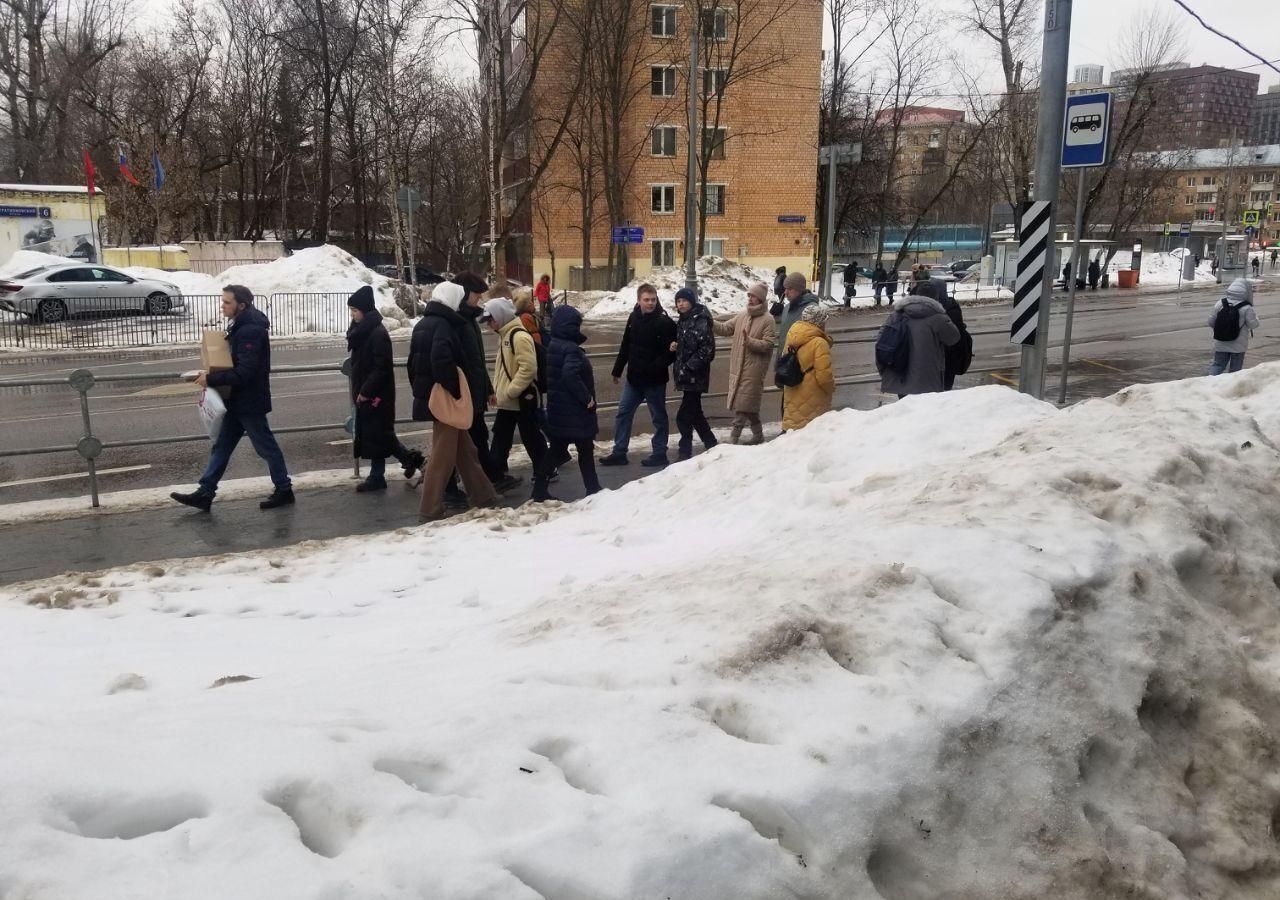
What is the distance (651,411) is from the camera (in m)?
9.79

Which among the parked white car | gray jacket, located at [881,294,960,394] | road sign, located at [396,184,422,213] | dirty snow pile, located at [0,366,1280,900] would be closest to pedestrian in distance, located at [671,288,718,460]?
gray jacket, located at [881,294,960,394]

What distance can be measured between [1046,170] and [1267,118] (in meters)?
118

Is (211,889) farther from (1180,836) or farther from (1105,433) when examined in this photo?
(1105,433)

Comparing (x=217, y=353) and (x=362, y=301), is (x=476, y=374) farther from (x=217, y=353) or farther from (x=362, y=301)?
(x=217, y=353)

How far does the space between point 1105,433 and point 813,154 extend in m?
44.1

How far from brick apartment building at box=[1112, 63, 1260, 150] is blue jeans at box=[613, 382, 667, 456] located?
33647mm

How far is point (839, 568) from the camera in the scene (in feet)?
11.3

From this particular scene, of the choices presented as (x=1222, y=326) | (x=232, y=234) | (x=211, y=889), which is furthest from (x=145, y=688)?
(x=232, y=234)

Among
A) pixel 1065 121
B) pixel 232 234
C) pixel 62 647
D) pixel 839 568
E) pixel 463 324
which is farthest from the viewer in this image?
pixel 232 234

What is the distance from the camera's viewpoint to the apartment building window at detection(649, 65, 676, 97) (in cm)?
4534

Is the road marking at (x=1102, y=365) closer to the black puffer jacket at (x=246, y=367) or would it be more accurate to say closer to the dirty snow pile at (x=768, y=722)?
the dirty snow pile at (x=768, y=722)

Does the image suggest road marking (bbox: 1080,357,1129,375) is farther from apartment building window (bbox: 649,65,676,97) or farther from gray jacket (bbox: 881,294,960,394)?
apartment building window (bbox: 649,65,676,97)

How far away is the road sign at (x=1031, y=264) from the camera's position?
1041cm

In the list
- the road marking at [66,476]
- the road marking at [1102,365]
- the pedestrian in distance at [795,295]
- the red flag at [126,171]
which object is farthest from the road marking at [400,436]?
the red flag at [126,171]
